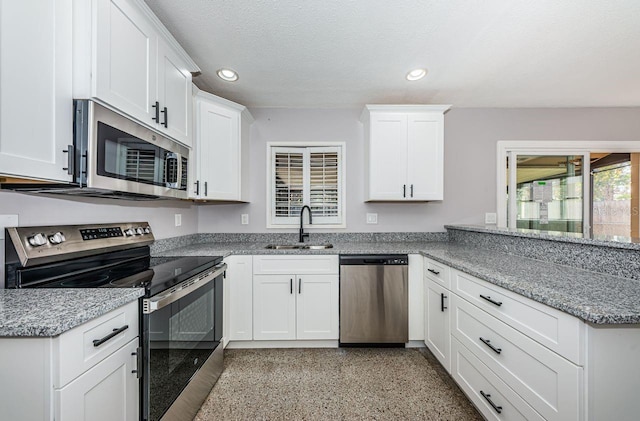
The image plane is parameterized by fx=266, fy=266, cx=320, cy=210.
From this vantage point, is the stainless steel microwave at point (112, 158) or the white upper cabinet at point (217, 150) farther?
the white upper cabinet at point (217, 150)

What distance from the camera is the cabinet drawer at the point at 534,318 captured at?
3.06 ft

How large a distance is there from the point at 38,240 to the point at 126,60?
0.93 m

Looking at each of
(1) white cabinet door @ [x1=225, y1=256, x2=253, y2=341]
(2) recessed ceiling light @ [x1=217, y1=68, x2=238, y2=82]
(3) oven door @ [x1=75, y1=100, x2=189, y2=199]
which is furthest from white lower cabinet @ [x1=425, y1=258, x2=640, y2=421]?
(2) recessed ceiling light @ [x1=217, y1=68, x2=238, y2=82]

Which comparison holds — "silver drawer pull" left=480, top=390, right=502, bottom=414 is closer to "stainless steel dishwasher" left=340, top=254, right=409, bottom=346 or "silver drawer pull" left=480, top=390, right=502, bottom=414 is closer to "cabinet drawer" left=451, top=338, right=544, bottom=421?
"cabinet drawer" left=451, top=338, right=544, bottom=421

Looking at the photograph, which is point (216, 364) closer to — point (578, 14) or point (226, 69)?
point (226, 69)

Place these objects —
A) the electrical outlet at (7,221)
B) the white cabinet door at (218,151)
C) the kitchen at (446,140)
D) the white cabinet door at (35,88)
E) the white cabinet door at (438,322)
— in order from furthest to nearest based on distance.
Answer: the kitchen at (446,140) → the white cabinet door at (218,151) → the white cabinet door at (438,322) → the electrical outlet at (7,221) → the white cabinet door at (35,88)

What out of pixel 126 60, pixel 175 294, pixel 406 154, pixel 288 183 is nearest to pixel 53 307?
pixel 175 294

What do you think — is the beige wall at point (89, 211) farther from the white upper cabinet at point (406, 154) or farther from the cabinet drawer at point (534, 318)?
the cabinet drawer at point (534, 318)

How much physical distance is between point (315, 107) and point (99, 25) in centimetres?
199

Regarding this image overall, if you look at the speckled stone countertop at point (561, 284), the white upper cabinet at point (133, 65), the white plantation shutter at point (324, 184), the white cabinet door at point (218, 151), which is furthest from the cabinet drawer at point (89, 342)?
the white plantation shutter at point (324, 184)

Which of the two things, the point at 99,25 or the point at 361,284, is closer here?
the point at 99,25

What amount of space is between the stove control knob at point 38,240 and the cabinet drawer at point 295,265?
133cm

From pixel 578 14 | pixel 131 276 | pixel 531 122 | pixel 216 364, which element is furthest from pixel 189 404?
pixel 531 122

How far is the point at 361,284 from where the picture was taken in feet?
7.55
